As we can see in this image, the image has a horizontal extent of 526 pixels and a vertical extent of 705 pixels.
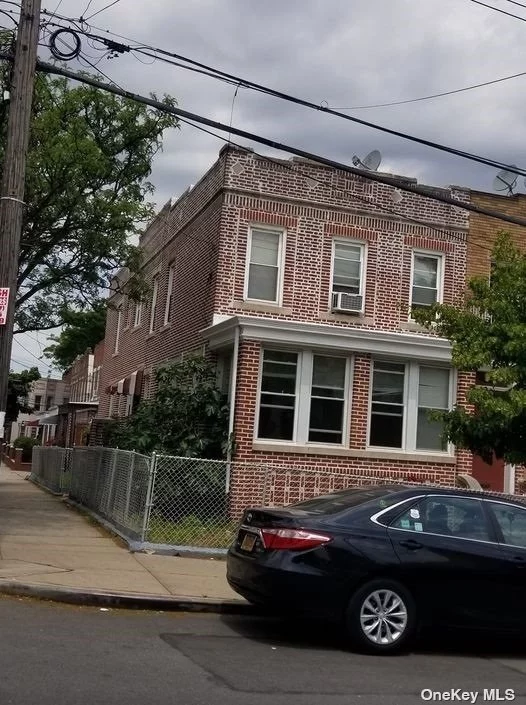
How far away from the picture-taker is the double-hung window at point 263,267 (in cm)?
1691

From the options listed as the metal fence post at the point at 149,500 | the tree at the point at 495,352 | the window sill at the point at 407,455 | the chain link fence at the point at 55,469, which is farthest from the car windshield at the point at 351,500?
the chain link fence at the point at 55,469

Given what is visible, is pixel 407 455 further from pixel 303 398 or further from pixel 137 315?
pixel 137 315

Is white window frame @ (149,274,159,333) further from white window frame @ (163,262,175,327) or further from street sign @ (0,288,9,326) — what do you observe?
street sign @ (0,288,9,326)

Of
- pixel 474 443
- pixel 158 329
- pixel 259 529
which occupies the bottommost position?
pixel 259 529

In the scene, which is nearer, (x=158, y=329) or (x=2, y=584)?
(x=2, y=584)

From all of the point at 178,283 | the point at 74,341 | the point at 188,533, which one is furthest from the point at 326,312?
the point at 74,341

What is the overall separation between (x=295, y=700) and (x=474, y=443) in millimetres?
6829

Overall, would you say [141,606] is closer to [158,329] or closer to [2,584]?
[2,584]

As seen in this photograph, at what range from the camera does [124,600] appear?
29.2 feet

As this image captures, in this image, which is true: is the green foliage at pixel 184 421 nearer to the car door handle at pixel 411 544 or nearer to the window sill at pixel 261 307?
the window sill at pixel 261 307

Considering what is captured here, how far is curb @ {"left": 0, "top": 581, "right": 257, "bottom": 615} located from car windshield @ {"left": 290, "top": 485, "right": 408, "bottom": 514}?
1.53m

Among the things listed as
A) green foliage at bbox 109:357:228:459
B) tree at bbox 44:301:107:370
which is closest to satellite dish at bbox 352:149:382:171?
green foliage at bbox 109:357:228:459

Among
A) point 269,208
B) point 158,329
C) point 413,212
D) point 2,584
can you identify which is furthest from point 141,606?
point 158,329

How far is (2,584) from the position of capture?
29.5ft
